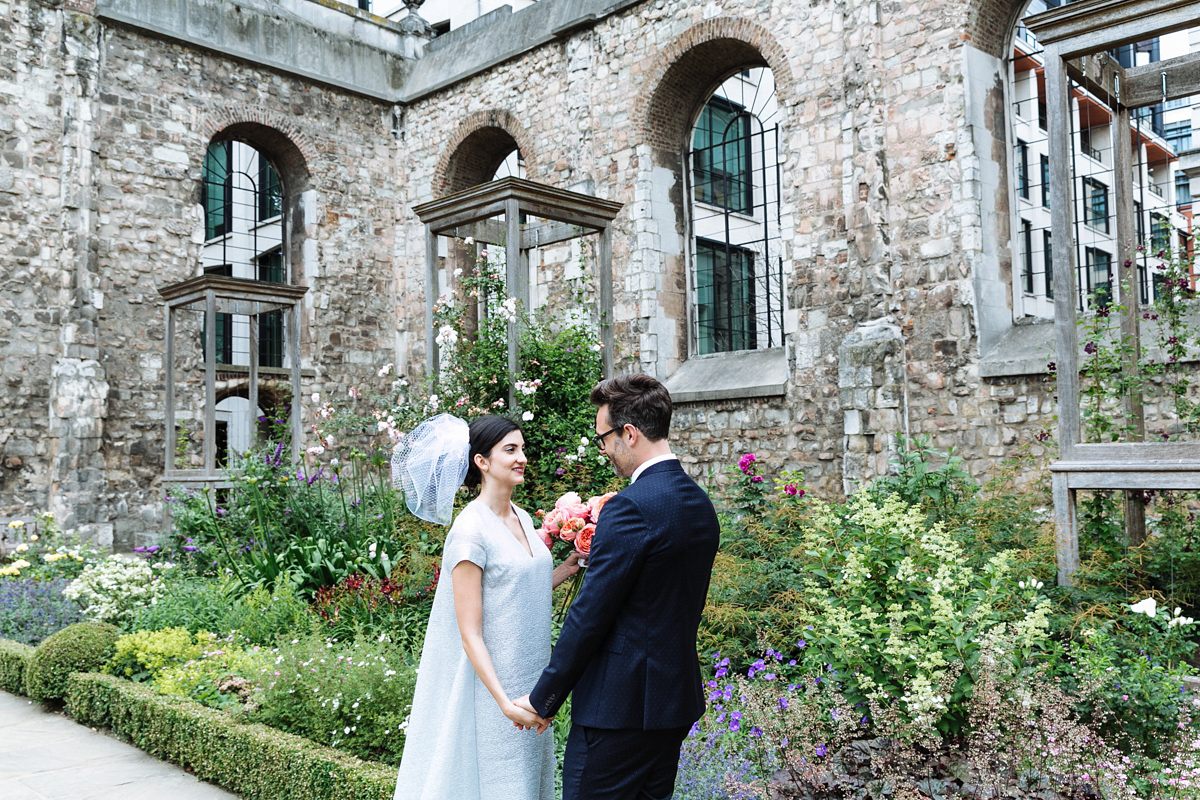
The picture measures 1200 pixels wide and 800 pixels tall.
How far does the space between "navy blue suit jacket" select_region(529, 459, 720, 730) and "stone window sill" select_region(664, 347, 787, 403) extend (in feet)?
24.4

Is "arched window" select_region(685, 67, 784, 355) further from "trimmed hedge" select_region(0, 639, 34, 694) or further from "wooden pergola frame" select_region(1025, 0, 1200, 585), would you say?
"trimmed hedge" select_region(0, 639, 34, 694)

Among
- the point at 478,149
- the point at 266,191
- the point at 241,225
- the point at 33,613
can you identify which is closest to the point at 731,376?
the point at 478,149

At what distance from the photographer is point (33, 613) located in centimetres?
641

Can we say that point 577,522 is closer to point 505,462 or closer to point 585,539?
point 585,539

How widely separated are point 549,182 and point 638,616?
33.4 ft

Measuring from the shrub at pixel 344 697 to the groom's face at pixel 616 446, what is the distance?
202cm

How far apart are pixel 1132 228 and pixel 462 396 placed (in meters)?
4.55

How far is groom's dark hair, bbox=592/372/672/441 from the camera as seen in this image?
220 centimetres

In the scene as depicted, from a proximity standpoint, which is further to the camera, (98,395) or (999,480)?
(98,395)

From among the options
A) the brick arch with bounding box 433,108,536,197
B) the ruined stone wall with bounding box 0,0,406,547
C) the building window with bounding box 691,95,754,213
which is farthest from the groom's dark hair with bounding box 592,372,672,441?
the building window with bounding box 691,95,754,213

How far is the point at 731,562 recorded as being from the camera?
16.2 feet

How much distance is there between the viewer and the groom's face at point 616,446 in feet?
7.27

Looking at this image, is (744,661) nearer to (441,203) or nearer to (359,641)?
(359,641)

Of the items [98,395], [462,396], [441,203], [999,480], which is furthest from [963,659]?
[98,395]
